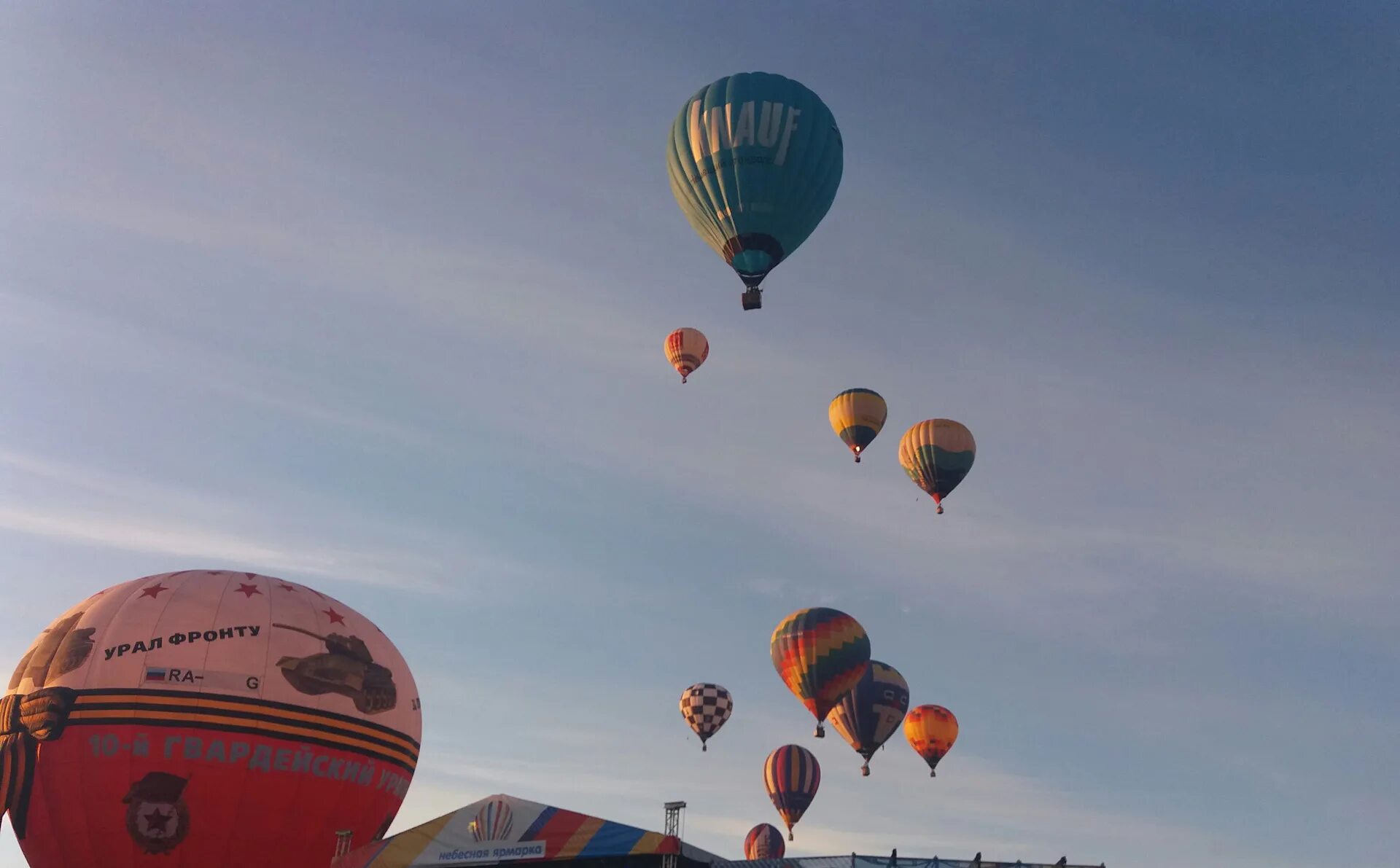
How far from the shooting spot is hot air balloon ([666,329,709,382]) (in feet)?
180

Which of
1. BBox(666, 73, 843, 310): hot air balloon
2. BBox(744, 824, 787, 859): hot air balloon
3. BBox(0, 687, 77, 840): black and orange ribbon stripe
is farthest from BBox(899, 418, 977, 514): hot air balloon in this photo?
BBox(0, 687, 77, 840): black and orange ribbon stripe

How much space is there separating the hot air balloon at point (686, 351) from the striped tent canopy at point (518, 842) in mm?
26025

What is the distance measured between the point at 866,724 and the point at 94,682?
31.0 m

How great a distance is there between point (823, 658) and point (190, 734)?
24.9 meters

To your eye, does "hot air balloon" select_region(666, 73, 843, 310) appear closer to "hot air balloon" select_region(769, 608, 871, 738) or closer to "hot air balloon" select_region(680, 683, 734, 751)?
"hot air balloon" select_region(769, 608, 871, 738)

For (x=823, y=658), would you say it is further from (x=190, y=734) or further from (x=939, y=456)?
(x=190, y=734)

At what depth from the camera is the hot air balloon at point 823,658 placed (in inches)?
1954

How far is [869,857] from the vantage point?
96.7 feet

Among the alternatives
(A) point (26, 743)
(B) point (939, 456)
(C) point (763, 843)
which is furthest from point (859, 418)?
(A) point (26, 743)

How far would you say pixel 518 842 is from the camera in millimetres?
30828

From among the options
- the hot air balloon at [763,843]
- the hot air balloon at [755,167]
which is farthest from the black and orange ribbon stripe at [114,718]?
the hot air balloon at [763,843]

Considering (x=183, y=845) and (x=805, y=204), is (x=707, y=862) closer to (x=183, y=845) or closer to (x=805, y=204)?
(x=183, y=845)

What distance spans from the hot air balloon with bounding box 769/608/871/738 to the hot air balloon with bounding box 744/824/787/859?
1564cm

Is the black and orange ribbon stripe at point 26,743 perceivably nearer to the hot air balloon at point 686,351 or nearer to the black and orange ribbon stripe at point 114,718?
the black and orange ribbon stripe at point 114,718
